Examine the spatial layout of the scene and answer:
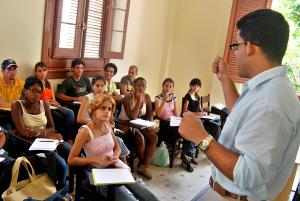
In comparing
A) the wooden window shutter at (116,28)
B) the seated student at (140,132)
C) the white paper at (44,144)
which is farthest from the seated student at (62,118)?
the wooden window shutter at (116,28)

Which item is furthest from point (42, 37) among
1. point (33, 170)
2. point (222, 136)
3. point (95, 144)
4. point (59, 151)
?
point (222, 136)

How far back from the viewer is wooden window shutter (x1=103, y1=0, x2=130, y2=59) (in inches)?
156

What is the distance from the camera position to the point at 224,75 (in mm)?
1332

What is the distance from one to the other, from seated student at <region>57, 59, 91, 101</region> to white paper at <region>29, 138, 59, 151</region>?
1.19 meters

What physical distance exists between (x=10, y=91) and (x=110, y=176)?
1.76 meters

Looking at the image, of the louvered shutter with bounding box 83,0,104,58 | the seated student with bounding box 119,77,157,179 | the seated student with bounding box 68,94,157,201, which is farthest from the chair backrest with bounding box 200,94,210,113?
the seated student with bounding box 68,94,157,201

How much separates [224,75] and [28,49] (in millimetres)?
2448

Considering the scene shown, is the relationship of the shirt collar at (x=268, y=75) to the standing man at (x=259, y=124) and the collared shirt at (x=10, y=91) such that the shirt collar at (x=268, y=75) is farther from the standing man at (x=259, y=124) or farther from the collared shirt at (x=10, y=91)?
the collared shirt at (x=10, y=91)

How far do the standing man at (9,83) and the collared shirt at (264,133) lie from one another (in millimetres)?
2414

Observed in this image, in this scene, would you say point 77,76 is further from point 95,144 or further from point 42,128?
point 95,144

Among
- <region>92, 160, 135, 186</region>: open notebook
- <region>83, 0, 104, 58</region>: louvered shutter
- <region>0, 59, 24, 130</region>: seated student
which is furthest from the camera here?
<region>83, 0, 104, 58</region>: louvered shutter

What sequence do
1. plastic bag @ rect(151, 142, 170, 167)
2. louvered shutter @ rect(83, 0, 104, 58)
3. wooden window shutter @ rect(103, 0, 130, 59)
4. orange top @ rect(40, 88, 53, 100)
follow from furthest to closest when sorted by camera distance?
wooden window shutter @ rect(103, 0, 130, 59)
louvered shutter @ rect(83, 0, 104, 58)
plastic bag @ rect(151, 142, 170, 167)
orange top @ rect(40, 88, 53, 100)

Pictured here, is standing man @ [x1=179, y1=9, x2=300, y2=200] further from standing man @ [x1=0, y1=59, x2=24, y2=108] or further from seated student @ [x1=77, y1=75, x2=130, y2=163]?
standing man @ [x1=0, y1=59, x2=24, y2=108]

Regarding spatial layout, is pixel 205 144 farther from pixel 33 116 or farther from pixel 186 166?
pixel 186 166
